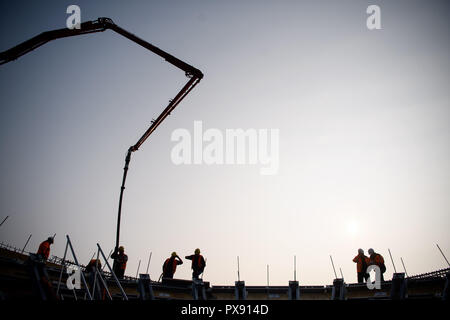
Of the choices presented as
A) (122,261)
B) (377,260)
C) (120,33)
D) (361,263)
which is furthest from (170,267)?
(120,33)

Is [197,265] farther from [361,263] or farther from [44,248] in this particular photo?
[361,263]

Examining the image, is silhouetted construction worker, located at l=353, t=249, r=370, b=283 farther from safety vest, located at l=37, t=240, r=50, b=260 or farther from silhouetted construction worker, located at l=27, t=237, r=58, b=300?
safety vest, located at l=37, t=240, r=50, b=260

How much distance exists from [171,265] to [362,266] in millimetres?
8185

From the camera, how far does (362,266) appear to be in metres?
11.2

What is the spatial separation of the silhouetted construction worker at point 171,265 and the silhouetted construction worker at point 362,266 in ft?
25.1

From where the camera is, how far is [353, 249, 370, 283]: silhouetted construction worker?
440 inches

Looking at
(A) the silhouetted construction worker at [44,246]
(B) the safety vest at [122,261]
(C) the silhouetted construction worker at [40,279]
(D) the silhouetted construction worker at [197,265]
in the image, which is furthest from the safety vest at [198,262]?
(C) the silhouetted construction worker at [40,279]

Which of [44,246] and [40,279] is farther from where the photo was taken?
[44,246]

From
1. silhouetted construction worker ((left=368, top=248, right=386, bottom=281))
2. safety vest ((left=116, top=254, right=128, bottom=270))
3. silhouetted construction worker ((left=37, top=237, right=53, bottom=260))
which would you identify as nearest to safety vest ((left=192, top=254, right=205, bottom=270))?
safety vest ((left=116, top=254, right=128, bottom=270))

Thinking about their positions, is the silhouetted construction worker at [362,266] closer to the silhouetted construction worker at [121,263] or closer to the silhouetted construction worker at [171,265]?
the silhouetted construction worker at [171,265]

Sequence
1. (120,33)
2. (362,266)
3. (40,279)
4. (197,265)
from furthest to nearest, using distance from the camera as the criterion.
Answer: (120,33), (197,265), (362,266), (40,279)

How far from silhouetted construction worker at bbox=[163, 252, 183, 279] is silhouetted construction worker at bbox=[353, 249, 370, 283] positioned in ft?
25.1

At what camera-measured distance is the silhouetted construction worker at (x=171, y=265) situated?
1188 centimetres
